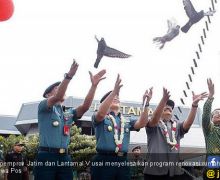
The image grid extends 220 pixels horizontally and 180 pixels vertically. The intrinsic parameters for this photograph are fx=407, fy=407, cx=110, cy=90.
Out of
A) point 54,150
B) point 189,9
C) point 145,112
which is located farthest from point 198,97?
point 54,150

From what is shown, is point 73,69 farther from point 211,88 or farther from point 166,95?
point 211,88

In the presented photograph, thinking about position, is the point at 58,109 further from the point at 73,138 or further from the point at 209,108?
the point at 73,138

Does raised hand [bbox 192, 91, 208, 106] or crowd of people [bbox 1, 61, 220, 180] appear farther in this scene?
raised hand [bbox 192, 91, 208, 106]

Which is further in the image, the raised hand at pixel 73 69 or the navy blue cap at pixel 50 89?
the navy blue cap at pixel 50 89

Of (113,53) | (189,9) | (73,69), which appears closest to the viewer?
(73,69)

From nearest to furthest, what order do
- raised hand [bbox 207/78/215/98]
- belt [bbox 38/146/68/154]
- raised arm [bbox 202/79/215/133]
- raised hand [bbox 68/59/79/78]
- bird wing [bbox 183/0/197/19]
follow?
raised hand [bbox 68/59/79/78], belt [bbox 38/146/68/154], raised arm [bbox 202/79/215/133], raised hand [bbox 207/78/215/98], bird wing [bbox 183/0/197/19]

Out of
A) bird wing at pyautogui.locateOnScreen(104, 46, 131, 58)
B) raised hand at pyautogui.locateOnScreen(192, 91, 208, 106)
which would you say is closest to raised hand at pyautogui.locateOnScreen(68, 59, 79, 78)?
bird wing at pyautogui.locateOnScreen(104, 46, 131, 58)

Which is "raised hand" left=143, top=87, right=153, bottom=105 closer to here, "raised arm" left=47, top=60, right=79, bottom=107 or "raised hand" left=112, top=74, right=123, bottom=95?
"raised hand" left=112, top=74, right=123, bottom=95

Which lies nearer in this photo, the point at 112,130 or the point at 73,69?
the point at 73,69

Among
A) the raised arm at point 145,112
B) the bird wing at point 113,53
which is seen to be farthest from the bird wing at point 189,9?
the raised arm at point 145,112

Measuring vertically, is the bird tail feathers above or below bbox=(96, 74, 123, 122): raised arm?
above

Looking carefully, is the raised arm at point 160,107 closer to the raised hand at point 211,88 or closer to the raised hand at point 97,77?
the raised hand at point 211,88

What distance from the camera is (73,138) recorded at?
17.9m

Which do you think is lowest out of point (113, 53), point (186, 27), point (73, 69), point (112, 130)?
point (112, 130)
